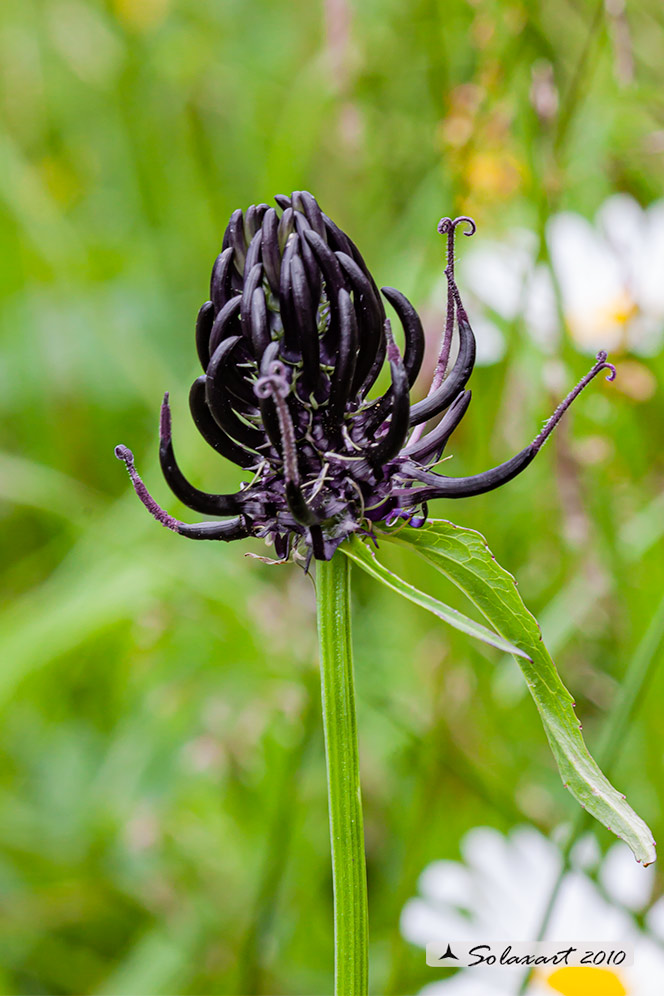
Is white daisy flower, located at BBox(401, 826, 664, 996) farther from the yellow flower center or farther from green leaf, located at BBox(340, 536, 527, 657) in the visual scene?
green leaf, located at BBox(340, 536, 527, 657)

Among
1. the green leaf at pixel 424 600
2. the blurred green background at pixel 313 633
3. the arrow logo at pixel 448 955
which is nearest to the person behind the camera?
the green leaf at pixel 424 600

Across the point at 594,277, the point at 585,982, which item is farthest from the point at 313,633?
the point at 594,277

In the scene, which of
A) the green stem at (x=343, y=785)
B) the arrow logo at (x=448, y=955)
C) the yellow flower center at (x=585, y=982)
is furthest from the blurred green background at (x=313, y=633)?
the green stem at (x=343, y=785)

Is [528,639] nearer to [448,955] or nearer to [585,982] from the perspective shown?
[448,955]

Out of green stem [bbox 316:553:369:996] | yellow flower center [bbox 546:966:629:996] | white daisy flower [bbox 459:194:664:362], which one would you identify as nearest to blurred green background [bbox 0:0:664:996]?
white daisy flower [bbox 459:194:664:362]

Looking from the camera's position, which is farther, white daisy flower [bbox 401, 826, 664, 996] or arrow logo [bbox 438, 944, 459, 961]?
white daisy flower [bbox 401, 826, 664, 996]

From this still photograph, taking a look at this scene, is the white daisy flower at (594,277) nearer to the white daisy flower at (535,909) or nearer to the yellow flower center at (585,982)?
the white daisy flower at (535,909)

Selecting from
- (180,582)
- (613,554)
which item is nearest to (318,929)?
(180,582)
